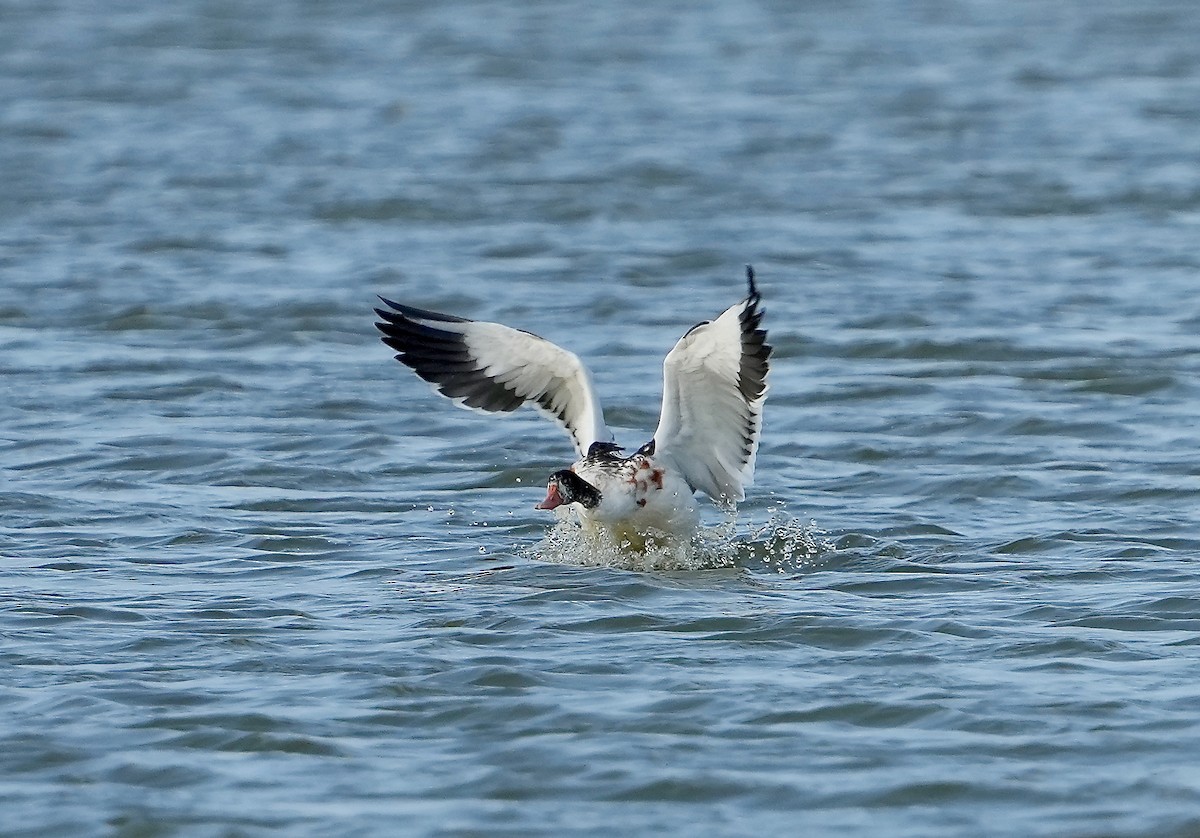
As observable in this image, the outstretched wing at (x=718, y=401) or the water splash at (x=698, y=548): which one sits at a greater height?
the outstretched wing at (x=718, y=401)

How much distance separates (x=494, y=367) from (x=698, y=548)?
4.61 feet

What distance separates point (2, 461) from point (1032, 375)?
6734 millimetres

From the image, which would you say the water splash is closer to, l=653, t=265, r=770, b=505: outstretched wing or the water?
the water

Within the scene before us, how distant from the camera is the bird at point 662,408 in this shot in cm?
980

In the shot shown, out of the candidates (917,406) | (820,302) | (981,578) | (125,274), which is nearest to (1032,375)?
(917,406)

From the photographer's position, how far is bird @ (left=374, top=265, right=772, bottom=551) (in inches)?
386

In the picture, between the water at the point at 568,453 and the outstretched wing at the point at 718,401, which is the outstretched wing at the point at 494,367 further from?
the water at the point at 568,453

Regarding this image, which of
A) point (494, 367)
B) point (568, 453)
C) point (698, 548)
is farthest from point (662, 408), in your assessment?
point (568, 453)

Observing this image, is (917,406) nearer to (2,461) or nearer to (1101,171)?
(2,461)

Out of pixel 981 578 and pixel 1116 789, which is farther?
pixel 981 578

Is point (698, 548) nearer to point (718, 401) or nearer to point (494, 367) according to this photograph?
point (718, 401)

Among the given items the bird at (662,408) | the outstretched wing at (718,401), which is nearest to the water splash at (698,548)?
the bird at (662,408)

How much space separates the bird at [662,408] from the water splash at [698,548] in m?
0.05

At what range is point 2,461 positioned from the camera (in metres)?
12.4
